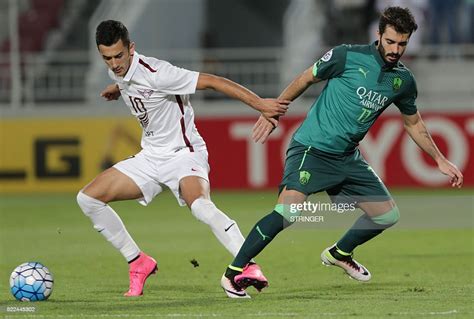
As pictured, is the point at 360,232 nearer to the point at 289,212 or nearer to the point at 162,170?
the point at 289,212

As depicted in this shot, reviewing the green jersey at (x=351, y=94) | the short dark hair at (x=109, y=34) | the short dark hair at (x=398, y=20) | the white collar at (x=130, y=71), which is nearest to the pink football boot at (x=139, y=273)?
the white collar at (x=130, y=71)

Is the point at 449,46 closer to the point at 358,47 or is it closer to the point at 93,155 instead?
the point at 93,155

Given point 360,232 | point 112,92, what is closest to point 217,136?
point 112,92

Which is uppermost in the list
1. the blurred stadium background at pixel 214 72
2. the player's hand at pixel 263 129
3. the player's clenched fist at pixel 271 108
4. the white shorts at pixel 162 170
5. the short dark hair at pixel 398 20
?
the short dark hair at pixel 398 20

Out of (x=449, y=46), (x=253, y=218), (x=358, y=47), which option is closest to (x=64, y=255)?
(x=253, y=218)

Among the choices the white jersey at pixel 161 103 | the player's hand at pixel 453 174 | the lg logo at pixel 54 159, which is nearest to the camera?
the player's hand at pixel 453 174

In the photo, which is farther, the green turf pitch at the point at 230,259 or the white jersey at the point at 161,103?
the white jersey at the point at 161,103

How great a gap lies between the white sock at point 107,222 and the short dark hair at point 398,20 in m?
2.47

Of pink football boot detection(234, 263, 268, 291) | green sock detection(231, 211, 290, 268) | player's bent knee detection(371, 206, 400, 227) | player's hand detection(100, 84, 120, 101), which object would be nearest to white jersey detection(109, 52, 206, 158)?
player's hand detection(100, 84, 120, 101)

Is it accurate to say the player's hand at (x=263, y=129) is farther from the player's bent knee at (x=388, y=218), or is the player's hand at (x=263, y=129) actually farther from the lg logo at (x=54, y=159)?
the lg logo at (x=54, y=159)

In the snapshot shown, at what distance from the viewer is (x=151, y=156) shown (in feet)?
28.2

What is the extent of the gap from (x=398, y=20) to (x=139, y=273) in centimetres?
266

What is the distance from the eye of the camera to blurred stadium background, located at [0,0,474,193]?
1831 cm

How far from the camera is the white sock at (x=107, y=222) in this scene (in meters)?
8.44
